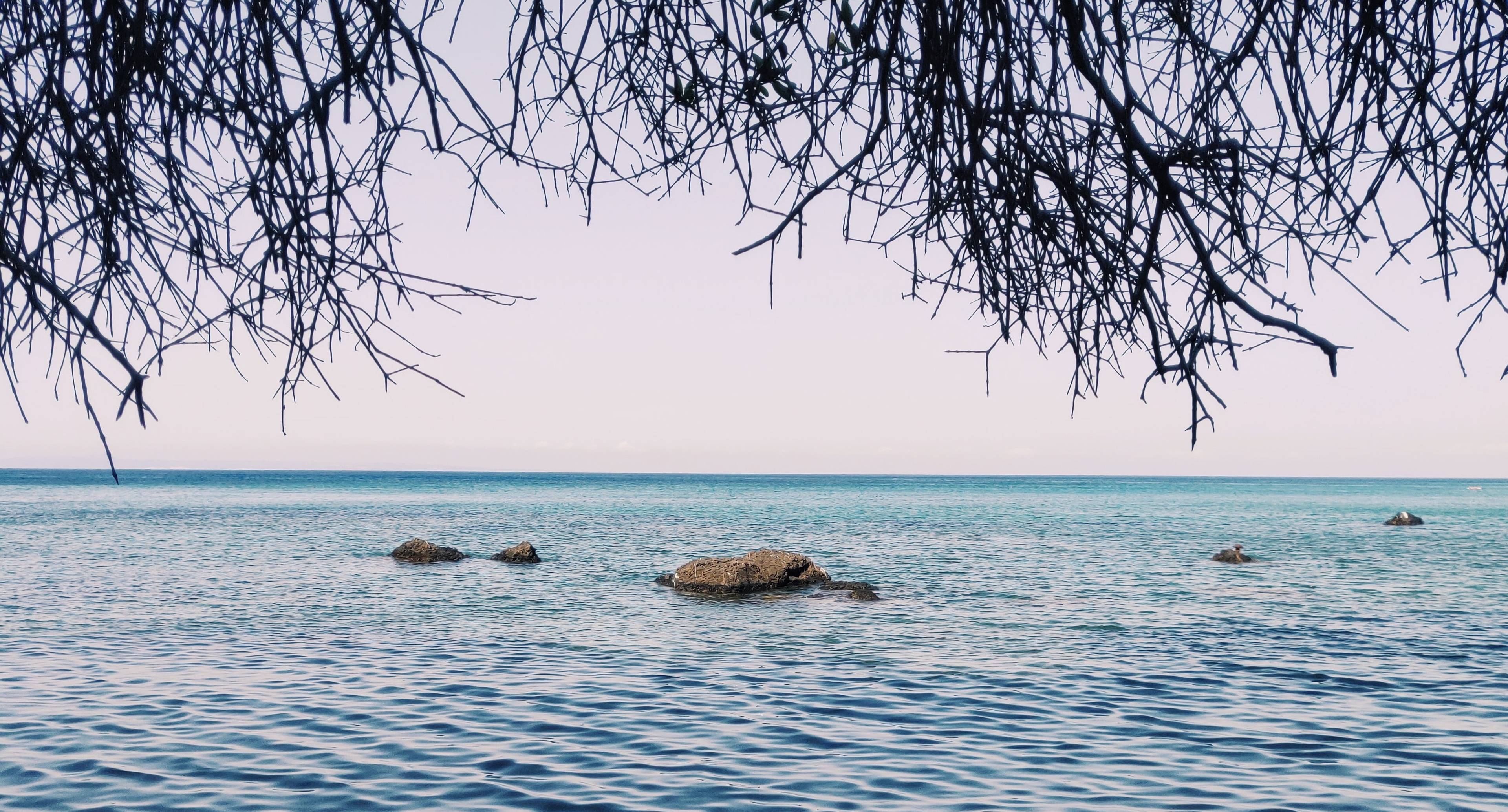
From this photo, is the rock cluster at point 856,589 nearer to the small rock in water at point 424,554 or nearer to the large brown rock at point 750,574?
the large brown rock at point 750,574

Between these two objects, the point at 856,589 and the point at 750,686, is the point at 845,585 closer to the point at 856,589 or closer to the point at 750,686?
the point at 856,589

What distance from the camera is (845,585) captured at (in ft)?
86.4

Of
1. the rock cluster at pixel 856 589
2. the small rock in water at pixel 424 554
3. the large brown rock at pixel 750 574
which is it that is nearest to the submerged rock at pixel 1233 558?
the rock cluster at pixel 856 589

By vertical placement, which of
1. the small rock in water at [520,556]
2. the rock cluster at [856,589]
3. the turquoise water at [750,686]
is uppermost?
the small rock in water at [520,556]

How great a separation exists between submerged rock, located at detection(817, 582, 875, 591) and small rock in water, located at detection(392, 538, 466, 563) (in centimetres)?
1353

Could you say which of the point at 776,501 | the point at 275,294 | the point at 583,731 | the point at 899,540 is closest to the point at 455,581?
the point at 583,731

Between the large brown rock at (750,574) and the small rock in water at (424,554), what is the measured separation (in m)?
10.3

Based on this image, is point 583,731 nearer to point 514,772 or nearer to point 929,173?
point 514,772

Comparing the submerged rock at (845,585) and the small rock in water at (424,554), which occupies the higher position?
the small rock in water at (424,554)

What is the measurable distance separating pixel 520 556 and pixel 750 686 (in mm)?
Result: 21559

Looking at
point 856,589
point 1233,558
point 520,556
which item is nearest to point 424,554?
point 520,556

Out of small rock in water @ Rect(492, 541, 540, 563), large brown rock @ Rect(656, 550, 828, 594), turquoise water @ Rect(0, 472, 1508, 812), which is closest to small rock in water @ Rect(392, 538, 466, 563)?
turquoise water @ Rect(0, 472, 1508, 812)

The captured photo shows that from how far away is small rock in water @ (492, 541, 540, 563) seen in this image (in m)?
35.8

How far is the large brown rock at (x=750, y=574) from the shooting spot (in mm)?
26531
